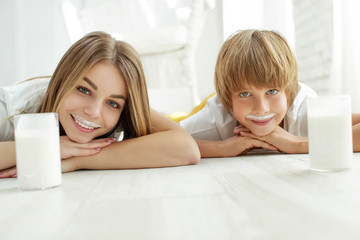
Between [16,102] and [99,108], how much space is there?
0.29 meters

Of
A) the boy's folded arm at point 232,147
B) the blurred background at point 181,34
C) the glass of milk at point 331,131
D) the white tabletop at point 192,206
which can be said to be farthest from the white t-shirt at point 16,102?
the blurred background at point 181,34

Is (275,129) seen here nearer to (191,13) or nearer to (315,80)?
(315,80)

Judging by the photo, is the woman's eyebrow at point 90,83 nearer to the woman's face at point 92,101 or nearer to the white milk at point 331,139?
the woman's face at point 92,101

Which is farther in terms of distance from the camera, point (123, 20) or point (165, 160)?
point (123, 20)

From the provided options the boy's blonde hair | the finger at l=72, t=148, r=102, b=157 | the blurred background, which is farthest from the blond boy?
the blurred background

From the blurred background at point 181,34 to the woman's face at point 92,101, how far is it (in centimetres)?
121

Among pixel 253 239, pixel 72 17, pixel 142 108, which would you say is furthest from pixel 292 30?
pixel 253 239

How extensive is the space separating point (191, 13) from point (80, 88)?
1.94 m

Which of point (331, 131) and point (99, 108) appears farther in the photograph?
point (99, 108)

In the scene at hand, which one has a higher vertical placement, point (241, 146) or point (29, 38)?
point (29, 38)

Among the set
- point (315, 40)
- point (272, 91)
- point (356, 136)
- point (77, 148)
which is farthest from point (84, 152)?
point (315, 40)

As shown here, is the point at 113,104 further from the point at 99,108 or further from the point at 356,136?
the point at 356,136

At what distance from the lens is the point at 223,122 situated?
1515 millimetres

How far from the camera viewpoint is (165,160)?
117 cm
